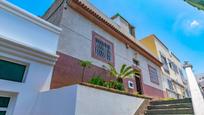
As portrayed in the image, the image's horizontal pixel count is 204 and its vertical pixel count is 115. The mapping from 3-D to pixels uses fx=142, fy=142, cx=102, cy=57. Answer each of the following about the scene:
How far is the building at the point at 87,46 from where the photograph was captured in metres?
6.94

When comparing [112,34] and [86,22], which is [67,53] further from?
[112,34]

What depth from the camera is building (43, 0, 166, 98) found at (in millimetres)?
6939

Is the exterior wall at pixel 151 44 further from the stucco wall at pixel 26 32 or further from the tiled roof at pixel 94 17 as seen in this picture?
the stucco wall at pixel 26 32

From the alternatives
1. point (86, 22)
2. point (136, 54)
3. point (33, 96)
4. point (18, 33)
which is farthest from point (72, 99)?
point (136, 54)

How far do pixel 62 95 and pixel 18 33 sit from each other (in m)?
2.94

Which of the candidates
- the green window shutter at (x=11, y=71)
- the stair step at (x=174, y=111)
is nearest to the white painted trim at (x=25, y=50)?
the green window shutter at (x=11, y=71)

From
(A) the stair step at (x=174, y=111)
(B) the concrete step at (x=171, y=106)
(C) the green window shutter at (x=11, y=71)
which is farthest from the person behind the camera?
(B) the concrete step at (x=171, y=106)

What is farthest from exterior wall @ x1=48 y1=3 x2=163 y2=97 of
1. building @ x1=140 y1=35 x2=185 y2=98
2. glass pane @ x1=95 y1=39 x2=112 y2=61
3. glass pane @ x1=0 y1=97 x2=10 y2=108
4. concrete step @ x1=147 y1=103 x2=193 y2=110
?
building @ x1=140 y1=35 x2=185 y2=98

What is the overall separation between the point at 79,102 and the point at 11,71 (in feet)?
8.70

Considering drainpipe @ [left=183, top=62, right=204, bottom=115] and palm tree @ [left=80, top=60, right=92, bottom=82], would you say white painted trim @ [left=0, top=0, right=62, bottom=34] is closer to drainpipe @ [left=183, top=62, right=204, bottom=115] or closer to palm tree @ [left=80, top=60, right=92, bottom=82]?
palm tree @ [left=80, top=60, right=92, bottom=82]

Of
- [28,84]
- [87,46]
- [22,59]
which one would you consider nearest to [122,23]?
[87,46]

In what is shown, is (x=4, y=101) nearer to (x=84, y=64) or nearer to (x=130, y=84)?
(x=84, y=64)

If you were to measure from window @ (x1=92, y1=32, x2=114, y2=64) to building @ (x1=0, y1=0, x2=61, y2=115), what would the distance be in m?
3.55

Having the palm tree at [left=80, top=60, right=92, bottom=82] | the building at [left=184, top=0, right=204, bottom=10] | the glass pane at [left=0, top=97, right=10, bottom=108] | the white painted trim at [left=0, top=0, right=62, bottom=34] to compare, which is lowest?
the glass pane at [left=0, top=97, right=10, bottom=108]
